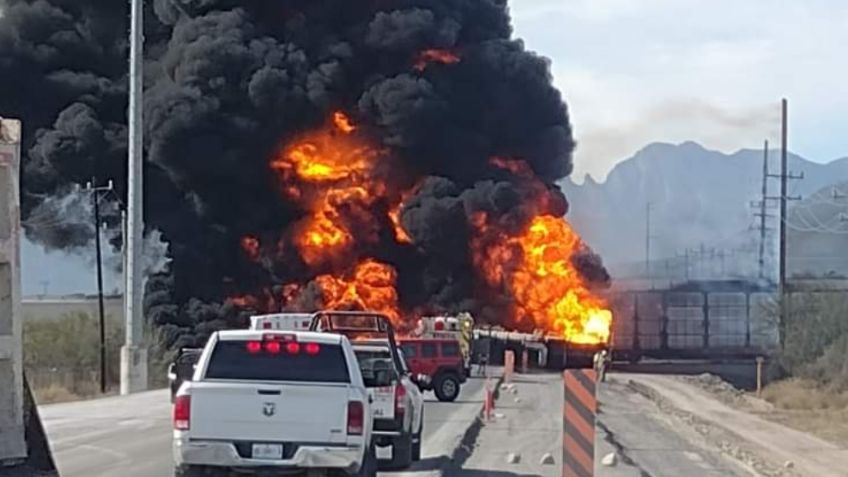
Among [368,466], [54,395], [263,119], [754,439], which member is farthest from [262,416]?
[263,119]

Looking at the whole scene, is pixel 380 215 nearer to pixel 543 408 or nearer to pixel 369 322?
pixel 543 408

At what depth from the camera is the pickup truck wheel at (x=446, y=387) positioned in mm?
40031

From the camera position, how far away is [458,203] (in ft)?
215

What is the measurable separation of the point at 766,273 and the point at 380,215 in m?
33.9

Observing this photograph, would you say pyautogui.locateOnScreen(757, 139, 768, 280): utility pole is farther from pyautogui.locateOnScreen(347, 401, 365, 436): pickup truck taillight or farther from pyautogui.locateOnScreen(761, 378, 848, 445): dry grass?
pyautogui.locateOnScreen(347, 401, 365, 436): pickup truck taillight

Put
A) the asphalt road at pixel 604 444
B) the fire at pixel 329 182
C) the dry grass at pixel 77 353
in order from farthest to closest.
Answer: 1. the fire at pixel 329 182
2. the dry grass at pixel 77 353
3. the asphalt road at pixel 604 444

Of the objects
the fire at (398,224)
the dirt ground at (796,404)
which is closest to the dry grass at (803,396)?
the dirt ground at (796,404)

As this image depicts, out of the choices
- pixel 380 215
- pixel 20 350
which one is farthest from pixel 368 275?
pixel 20 350

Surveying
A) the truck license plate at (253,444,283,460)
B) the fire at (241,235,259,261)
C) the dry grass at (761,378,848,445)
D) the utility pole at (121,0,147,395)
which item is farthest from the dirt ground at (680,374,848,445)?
the fire at (241,235,259,261)

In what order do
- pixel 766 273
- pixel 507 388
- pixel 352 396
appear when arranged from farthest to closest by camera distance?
pixel 766 273
pixel 507 388
pixel 352 396

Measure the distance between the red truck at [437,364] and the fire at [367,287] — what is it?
2458cm

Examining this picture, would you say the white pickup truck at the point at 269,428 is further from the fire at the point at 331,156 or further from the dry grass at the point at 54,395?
Result: the fire at the point at 331,156

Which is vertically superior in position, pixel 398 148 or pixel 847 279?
pixel 398 148

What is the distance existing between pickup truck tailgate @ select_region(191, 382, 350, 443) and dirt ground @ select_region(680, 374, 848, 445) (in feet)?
64.8
